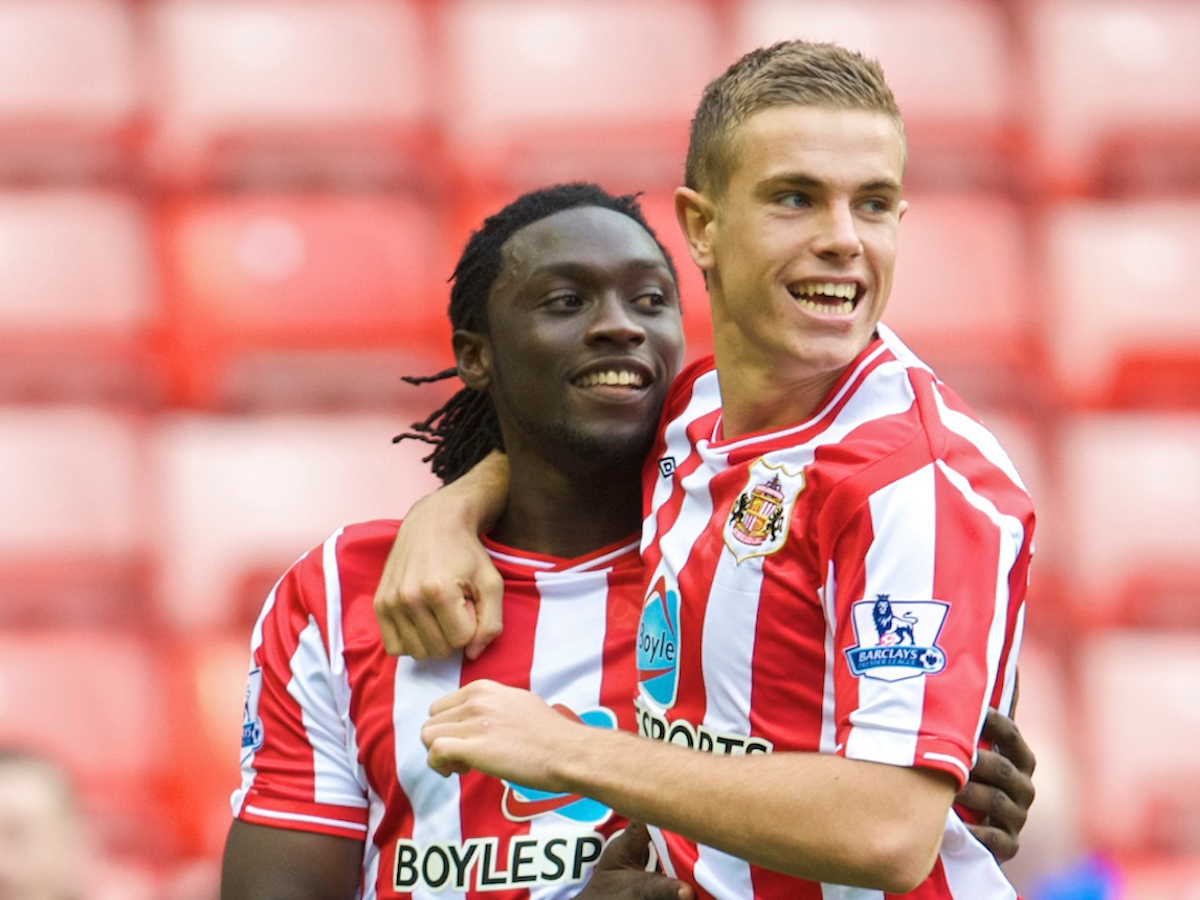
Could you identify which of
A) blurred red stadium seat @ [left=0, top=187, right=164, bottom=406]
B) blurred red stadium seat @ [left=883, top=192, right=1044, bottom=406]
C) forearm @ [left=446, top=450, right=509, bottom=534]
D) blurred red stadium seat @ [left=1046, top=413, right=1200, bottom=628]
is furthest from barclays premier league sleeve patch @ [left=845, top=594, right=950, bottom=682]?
blurred red stadium seat @ [left=0, top=187, right=164, bottom=406]

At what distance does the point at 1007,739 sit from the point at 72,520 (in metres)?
2.72

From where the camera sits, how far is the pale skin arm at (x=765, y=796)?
1763 mm

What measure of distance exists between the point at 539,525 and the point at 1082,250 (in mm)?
2575

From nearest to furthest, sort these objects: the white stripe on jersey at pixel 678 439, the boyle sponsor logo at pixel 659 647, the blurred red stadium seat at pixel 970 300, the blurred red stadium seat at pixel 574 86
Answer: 1. the boyle sponsor logo at pixel 659 647
2. the white stripe on jersey at pixel 678 439
3. the blurred red stadium seat at pixel 970 300
4. the blurred red stadium seat at pixel 574 86

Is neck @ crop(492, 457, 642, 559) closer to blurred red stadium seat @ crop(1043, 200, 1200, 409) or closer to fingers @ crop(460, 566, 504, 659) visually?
fingers @ crop(460, 566, 504, 659)

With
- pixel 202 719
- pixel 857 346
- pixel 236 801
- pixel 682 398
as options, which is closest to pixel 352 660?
pixel 236 801

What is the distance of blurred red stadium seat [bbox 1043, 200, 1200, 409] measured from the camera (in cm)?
461

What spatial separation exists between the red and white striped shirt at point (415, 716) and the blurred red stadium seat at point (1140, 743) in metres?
2.00

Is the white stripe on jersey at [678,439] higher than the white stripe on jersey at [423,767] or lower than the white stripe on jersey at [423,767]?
higher

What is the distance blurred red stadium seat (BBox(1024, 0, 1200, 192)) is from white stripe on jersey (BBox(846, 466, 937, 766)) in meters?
3.19

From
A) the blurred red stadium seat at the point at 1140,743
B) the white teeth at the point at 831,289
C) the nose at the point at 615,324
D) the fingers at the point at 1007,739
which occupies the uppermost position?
the white teeth at the point at 831,289

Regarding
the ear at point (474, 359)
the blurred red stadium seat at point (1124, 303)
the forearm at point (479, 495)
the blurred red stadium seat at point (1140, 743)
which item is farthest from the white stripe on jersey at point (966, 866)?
the blurred red stadium seat at point (1124, 303)

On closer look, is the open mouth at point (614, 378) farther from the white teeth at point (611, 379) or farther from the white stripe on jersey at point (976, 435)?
the white stripe on jersey at point (976, 435)

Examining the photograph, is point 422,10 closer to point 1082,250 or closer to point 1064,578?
point 1082,250
